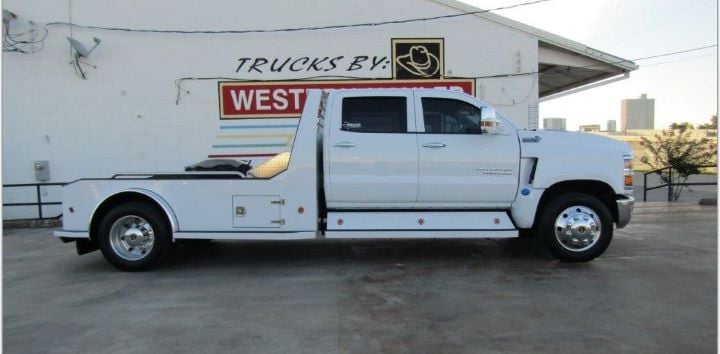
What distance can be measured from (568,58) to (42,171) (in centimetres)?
1310

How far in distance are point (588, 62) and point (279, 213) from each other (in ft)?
33.1

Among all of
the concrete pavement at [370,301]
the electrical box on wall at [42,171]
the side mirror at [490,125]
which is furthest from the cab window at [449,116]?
the electrical box on wall at [42,171]

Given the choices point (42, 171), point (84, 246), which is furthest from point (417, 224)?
point (42, 171)

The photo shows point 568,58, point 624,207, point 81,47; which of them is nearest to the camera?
point 624,207

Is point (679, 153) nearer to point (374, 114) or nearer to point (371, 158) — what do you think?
point (374, 114)

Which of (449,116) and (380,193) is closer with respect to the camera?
(380,193)

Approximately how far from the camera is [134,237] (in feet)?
19.5

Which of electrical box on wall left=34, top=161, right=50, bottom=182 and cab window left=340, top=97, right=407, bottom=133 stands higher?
cab window left=340, top=97, right=407, bottom=133

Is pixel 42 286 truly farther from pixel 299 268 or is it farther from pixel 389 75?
pixel 389 75

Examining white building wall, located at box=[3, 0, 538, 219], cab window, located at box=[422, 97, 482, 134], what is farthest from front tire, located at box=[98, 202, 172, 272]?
white building wall, located at box=[3, 0, 538, 219]

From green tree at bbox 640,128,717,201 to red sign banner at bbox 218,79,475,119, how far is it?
6489 millimetres

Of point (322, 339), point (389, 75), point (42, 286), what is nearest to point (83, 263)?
point (42, 286)

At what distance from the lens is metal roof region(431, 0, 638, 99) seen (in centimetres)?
1176

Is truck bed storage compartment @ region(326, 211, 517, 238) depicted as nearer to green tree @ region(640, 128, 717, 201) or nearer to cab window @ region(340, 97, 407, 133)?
cab window @ region(340, 97, 407, 133)
